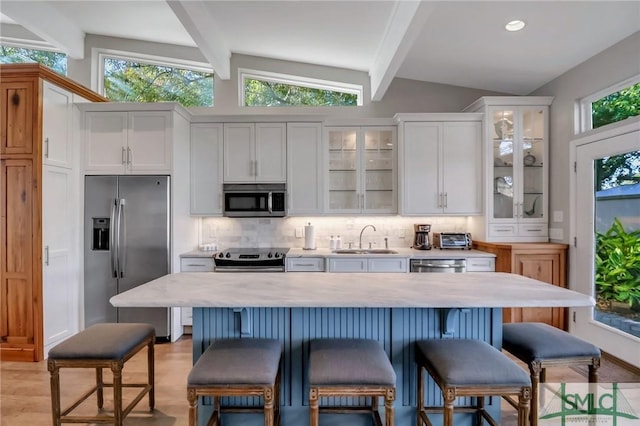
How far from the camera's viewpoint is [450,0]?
2602 mm

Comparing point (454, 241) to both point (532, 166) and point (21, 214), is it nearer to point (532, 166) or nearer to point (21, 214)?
point (532, 166)

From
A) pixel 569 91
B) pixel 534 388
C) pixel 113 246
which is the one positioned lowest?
pixel 534 388

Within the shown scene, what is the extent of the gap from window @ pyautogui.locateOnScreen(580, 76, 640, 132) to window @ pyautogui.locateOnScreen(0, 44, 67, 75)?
620 centimetres

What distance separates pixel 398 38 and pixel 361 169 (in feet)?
Result: 5.19

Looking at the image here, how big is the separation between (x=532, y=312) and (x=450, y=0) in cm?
307

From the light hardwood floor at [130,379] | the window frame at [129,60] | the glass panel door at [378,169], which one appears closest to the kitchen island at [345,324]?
the light hardwood floor at [130,379]

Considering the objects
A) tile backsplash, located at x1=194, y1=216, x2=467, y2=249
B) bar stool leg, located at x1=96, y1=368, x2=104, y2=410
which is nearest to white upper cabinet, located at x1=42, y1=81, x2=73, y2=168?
tile backsplash, located at x1=194, y1=216, x2=467, y2=249

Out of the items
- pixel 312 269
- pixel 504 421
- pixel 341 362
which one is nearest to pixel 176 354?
pixel 312 269

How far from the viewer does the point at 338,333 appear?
6.25ft

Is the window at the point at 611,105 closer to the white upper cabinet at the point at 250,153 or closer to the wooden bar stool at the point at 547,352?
the wooden bar stool at the point at 547,352

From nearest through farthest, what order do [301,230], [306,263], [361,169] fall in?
[306,263] → [361,169] → [301,230]

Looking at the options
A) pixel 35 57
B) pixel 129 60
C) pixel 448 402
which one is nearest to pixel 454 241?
pixel 448 402

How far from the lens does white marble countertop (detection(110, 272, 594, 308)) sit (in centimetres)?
→ 155

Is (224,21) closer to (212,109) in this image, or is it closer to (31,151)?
(212,109)
